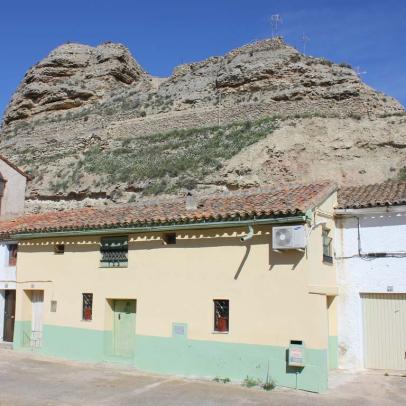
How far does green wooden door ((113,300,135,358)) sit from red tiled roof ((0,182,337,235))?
7.92 feet

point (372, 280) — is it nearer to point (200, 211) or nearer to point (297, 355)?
point (297, 355)

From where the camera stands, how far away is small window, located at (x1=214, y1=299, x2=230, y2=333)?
43.8 ft

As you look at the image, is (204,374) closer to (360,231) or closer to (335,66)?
(360,231)

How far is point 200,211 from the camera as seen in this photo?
14344 mm

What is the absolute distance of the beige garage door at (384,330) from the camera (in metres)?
13.8

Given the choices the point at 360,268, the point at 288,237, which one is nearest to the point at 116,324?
the point at 288,237

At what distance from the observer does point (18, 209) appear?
88.2 ft

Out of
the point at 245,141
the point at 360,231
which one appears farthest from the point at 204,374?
the point at 245,141

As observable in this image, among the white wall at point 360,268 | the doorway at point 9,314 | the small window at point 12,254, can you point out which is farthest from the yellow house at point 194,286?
the doorway at point 9,314

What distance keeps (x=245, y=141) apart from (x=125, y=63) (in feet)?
105

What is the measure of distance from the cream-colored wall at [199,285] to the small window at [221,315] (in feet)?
0.56

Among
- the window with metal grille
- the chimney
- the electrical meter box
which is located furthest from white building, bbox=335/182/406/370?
the window with metal grille

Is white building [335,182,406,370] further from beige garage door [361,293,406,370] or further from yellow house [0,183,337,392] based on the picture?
yellow house [0,183,337,392]

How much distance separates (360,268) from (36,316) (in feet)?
35.1
